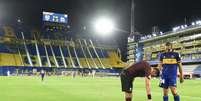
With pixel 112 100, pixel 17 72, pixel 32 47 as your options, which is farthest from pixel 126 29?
pixel 112 100

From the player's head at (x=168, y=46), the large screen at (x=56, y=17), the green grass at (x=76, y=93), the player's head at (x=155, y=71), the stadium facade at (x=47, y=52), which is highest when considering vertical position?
the large screen at (x=56, y=17)

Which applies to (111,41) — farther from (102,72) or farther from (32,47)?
(32,47)

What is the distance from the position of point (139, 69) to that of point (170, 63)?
1563mm

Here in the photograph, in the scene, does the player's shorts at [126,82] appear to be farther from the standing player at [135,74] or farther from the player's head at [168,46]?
the player's head at [168,46]

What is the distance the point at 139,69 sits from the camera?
40.7ft

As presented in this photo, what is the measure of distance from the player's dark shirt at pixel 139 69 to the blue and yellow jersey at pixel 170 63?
1.20 m

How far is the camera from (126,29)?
406ft

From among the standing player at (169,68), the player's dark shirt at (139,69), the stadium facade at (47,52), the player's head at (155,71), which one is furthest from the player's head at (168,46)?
the stadium facade at (47,52)

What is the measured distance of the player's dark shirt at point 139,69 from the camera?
12344mm

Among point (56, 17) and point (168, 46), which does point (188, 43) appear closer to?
point (56, 17)

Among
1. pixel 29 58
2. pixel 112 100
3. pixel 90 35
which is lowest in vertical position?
pixel 112 100

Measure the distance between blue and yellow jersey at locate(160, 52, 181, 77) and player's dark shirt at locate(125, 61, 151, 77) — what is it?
3.94 ft

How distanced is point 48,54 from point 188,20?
44.7 metres

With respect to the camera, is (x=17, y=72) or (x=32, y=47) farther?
(x=32, y=47)
